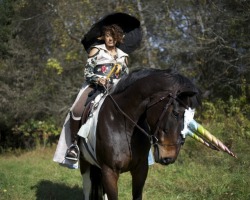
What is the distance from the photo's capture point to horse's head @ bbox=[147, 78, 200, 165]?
12.6 feet

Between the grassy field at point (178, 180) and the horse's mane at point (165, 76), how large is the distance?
241 centimetres

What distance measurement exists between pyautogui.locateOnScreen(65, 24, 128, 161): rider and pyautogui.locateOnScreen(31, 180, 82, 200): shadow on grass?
212cm

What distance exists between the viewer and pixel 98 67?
5.52 meters

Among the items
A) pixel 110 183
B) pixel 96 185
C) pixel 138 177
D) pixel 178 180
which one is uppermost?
pixel 110 183

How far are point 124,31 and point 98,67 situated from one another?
2.59 feet

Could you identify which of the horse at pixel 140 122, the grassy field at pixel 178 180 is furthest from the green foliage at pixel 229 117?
the horse at pixel 140 122

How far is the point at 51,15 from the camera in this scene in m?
17.9

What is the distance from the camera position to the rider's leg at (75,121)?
5.36 metres

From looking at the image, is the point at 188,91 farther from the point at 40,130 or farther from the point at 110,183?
the point at 40,130

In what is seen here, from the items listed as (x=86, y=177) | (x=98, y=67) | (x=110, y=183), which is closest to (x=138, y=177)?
(x=110, y=183)

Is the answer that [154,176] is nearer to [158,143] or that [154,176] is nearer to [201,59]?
[158,143]

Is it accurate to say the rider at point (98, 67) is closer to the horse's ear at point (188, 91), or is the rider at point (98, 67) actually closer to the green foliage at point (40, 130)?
the horse's ear at point (188, 91)

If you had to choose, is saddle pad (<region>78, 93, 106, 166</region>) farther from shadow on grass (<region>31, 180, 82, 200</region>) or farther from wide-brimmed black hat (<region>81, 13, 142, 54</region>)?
shadow on grass (<region>31, 180, 82, 200</region>)

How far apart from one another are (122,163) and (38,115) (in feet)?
49.5
